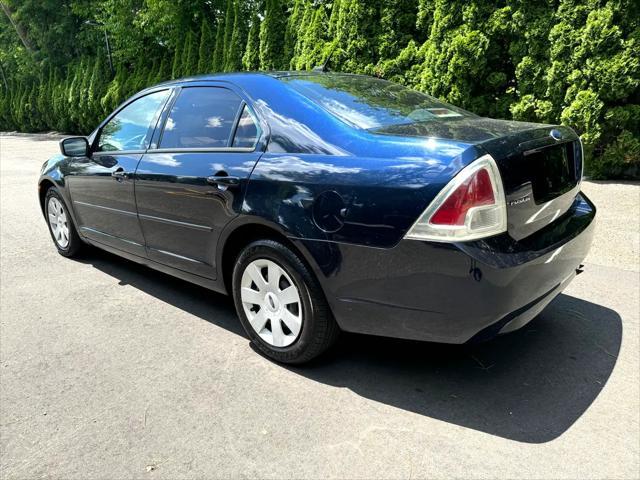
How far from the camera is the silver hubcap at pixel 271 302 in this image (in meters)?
2.78

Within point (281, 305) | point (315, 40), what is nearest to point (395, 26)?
point (315, 40)

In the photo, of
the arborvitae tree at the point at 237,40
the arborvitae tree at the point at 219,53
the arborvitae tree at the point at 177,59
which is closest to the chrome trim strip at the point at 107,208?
the arborvitae tree at the point at 237,40

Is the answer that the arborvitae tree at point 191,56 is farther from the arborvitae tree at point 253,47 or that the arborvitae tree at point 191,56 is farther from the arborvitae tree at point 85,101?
the arborvitae tree at point 85,101

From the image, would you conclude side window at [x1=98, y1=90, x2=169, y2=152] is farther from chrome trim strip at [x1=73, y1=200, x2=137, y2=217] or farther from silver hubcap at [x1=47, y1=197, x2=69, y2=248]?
silver hubcap at [x1=47, y1=197, x2=69, y2=248]

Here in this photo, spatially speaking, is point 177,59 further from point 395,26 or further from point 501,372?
point 501,372

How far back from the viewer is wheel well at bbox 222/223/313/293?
2732mm

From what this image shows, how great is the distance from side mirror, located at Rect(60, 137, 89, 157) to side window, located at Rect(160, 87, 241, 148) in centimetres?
127

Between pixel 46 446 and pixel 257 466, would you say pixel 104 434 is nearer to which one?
pixel 46 446

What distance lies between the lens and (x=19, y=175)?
36.4 feet

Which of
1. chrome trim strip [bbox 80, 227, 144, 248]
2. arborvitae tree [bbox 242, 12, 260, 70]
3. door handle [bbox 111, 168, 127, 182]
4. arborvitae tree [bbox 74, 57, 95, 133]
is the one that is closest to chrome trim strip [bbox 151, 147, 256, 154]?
door handle [bbox 111, 168, 127, 182]

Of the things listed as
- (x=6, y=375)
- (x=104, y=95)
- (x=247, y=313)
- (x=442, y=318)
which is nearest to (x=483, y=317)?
(x=442, y=318)

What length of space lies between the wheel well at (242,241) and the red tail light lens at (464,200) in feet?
2.67

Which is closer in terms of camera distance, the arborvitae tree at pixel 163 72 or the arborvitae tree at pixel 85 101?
the arborvitae tree at pixel 163 72

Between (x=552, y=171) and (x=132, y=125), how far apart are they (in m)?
3.10
